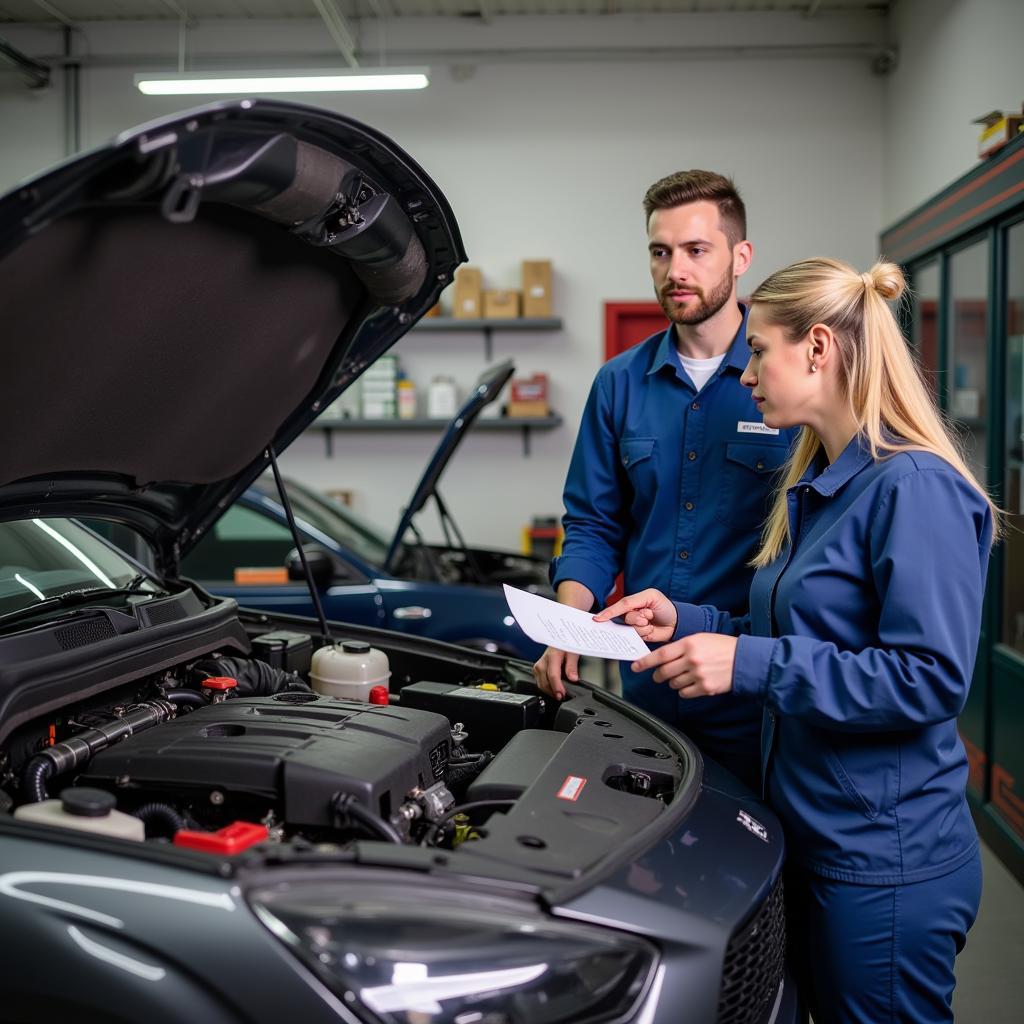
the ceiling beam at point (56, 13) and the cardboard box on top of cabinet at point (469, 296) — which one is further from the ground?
the ceiling beam at point (56, 13)

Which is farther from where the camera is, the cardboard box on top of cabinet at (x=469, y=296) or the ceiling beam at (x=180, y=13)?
the cardboard box on top of cabinet at (x=469, y=296)

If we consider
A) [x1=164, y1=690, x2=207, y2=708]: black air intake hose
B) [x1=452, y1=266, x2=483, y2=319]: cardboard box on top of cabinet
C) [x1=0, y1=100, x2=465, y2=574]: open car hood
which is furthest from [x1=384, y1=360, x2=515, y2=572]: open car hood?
[x1=452, y1=266, x2=483, y2=319]: cardboard box on top of cabinet

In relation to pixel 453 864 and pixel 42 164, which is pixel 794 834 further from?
pixel 42 164

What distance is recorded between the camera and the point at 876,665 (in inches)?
58.2

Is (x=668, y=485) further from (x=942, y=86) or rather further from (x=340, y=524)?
(x=942, y=86)

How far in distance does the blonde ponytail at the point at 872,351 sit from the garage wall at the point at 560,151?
5.92m

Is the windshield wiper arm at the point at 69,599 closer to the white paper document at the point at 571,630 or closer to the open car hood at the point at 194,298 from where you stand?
the open car hood at the point at 194,298

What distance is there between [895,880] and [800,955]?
259mm

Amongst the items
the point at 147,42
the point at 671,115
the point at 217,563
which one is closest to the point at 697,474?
the point at 217,563

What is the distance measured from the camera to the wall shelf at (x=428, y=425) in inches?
290

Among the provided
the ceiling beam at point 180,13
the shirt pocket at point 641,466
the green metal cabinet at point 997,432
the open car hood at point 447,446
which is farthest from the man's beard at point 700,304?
the ceiling beam at point 180,13

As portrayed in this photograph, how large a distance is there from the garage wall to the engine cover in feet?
19.8

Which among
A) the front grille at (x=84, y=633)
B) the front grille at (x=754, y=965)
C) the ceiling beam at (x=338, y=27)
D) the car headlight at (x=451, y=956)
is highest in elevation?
the ceiling beam at (x=338, y=27)

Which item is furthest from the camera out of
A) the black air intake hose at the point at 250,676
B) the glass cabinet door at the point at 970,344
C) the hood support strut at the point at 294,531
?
the glass cabinet door at the point at 970,344
